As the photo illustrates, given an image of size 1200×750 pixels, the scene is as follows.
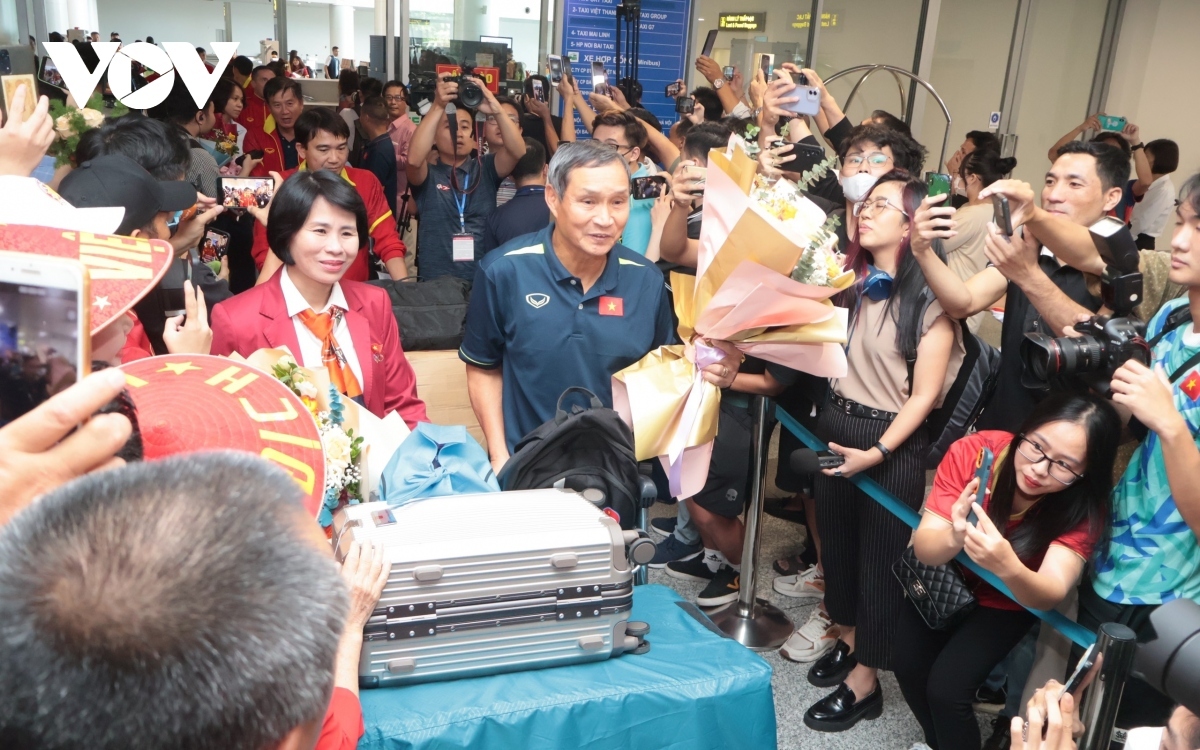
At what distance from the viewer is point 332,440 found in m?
1.66

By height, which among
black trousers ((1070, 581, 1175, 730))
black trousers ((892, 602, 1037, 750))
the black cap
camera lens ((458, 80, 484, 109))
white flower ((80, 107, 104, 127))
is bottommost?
black trousers ((892, 602, 1037, 750))

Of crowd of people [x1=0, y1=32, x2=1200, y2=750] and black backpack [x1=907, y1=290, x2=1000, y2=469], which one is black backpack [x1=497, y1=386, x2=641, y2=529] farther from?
black backpack [x1=907, y1=290, x2=1000, y2=469]

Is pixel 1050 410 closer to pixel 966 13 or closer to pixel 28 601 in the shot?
pixel 28 601

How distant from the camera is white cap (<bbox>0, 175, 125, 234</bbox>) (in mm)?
1265

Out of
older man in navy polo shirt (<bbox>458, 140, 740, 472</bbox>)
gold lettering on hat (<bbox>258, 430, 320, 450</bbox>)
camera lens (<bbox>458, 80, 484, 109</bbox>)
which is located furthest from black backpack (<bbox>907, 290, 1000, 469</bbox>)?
camera lens (<bbox>458, 80, 484, 109</bbox>)

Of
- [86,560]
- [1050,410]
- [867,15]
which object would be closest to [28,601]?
[86,560]

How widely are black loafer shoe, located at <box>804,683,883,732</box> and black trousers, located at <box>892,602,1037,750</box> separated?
0.37 meters

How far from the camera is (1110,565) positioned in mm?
1922

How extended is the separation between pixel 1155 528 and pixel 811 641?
1.29 metres

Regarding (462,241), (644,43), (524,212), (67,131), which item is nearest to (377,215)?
(462,241)

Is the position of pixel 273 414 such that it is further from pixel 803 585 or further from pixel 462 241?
pixel 462 241

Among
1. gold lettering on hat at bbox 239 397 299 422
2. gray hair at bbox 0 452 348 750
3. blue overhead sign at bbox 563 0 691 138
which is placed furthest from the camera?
blue overhead sign at bbox 563 0 691 138

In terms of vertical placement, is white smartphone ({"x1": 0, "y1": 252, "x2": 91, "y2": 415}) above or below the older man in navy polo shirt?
above

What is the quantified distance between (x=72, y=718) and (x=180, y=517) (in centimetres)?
16
